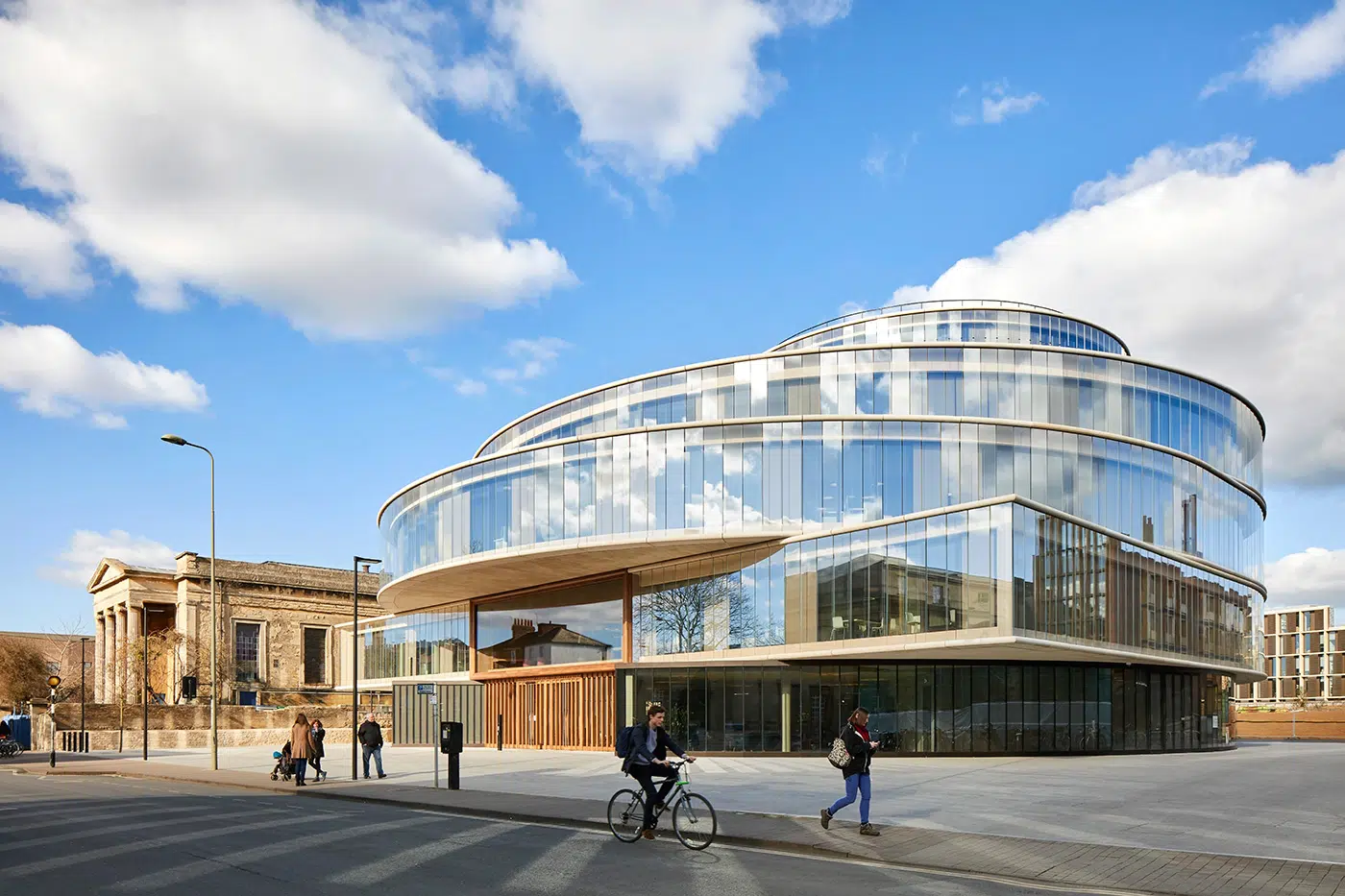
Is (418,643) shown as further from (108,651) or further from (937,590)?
(108,651)

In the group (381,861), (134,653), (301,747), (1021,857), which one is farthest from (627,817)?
(134,653)

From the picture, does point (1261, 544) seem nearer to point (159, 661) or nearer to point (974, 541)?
point (974, 541)

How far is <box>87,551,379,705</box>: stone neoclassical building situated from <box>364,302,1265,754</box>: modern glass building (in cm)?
4326

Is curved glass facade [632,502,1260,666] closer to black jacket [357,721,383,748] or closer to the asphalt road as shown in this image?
black jacket [357,721,383,748]

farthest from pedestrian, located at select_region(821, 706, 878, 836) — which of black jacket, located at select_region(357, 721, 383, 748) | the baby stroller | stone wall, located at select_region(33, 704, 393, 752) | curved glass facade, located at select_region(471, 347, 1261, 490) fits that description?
stone wall, located at select_region(33, 704, 393, 752)

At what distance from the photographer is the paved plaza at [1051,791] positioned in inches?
645

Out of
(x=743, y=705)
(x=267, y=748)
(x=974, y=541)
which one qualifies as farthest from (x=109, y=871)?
(x=267, y=748)

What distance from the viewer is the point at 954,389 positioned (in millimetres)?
47906

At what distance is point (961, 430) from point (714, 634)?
12818mm

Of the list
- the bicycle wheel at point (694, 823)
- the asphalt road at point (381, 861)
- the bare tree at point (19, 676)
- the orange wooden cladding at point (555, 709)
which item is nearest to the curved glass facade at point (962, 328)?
the orange wooden cladding at point (555, 709)

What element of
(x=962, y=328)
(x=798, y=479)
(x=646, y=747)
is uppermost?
(x=962, y=328)

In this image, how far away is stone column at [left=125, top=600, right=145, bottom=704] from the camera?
3196 inches

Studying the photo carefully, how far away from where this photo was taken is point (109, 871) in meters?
13.1

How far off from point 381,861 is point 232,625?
87.4m
